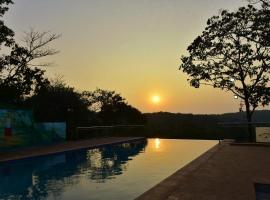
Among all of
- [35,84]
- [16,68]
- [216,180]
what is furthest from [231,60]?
Result: [216,180]

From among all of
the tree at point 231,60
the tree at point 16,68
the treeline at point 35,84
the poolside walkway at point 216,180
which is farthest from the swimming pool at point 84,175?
the tree at point 231,60

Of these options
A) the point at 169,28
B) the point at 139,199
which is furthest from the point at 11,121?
the point at 139,199

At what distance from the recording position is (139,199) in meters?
6.12

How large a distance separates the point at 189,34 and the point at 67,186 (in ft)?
57.6

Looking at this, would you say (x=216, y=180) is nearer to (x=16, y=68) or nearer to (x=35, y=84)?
(x=35, y=84)

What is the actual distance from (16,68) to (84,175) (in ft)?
46.0

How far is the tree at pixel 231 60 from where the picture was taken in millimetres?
22109

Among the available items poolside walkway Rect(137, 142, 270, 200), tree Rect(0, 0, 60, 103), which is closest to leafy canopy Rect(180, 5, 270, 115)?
tree Rect(0, 0, 60, 103)

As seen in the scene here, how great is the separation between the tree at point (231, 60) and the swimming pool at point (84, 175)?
9128 mm

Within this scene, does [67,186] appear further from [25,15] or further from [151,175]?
[25,15]

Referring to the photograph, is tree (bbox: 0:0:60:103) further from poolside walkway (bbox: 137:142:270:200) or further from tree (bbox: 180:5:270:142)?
poolside walkway (bbox: 137:142:270:200)

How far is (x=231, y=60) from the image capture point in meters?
22.9

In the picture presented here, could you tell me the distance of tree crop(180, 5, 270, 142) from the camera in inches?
870

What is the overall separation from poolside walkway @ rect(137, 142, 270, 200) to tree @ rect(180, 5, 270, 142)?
1204cm
